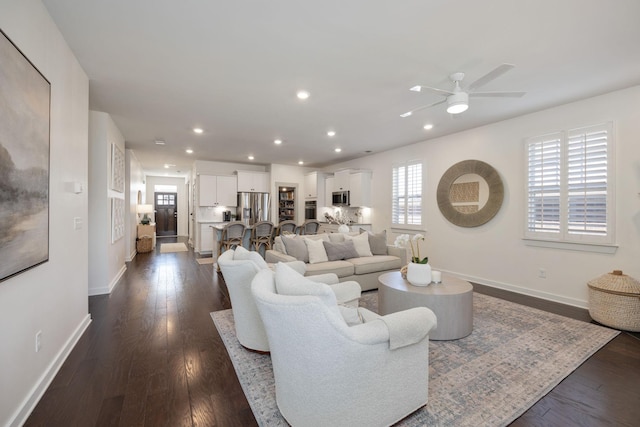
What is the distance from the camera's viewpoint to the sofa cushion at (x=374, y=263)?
4328 millimetres

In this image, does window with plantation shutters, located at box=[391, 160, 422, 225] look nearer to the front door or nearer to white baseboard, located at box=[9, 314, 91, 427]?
white baseboard, located at box=[9, 314, 91, 427]

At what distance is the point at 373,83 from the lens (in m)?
3.29

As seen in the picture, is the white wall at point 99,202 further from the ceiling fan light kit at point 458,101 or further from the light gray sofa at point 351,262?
the ceiling fan light kit at point 458,101

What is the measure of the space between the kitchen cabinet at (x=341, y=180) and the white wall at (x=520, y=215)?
5.38ft

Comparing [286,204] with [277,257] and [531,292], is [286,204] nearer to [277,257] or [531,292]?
[277,257]

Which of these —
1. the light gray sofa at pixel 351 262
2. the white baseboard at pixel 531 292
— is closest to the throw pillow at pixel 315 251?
the light gray sofa at pixel 351 262

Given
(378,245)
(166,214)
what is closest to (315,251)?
(378,245)

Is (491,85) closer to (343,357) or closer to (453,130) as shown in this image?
(453,130)

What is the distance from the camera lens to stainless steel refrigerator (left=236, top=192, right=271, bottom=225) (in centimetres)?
841

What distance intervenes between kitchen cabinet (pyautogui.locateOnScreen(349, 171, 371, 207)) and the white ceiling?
2790mm

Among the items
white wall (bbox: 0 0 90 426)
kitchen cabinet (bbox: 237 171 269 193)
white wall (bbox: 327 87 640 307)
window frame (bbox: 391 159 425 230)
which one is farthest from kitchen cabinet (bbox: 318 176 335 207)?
white wall (bbox: 0 0 90 426)

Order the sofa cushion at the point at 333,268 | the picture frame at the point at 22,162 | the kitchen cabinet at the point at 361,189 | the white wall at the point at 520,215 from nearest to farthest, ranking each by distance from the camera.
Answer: the picture frame at the point at 22,162, the white wall at the point at 520,215, the sofa cushion at the point at 333,268, the kitchen cabinet at the point at 361,189

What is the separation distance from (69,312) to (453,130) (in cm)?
603

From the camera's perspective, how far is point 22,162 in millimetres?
1724
